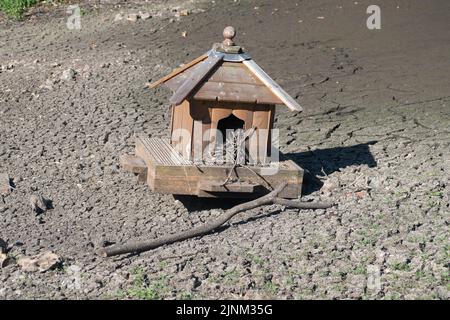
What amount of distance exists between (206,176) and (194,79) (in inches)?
23.9

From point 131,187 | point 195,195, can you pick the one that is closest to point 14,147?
point 131,187

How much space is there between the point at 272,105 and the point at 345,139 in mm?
1555

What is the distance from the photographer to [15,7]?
40.9 feet

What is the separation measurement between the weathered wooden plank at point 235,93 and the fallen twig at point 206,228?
0.57 meters

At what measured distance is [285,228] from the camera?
573cm

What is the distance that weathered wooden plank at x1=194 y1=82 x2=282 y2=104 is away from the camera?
6.00 meters

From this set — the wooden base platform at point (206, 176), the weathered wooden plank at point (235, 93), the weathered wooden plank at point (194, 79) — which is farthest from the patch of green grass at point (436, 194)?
the weathered wooden plank at point (194, 79)

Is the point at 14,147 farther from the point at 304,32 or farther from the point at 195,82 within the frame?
the point at 304,32

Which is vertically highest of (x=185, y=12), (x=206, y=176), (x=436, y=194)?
(x=206, y=176)

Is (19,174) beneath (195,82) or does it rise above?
beneath

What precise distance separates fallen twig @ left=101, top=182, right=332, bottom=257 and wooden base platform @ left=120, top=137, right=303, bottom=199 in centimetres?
8

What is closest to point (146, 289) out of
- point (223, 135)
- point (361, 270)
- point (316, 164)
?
point (361, 270)

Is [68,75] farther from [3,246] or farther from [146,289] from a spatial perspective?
[146,289]

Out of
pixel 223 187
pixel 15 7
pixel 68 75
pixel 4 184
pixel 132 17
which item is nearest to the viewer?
pixel 223 187
